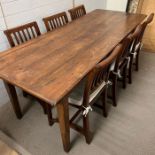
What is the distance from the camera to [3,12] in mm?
1754

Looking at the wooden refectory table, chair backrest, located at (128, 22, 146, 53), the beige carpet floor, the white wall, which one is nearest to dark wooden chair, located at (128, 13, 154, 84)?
chair backrest, located at (128, 22, 146, 53)

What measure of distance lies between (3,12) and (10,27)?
177mm

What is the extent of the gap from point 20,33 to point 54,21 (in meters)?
0.55

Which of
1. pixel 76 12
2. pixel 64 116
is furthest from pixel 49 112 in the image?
pixel 76 12

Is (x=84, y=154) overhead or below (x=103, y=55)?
below

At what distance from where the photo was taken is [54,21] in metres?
2.22

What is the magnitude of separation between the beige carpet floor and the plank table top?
78cm

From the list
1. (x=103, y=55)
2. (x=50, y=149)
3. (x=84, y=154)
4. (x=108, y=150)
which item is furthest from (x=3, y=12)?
(x=108, y=150)

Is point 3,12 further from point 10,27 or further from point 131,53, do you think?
point 131,53

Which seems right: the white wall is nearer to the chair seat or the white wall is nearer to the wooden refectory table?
the wooden refectory table

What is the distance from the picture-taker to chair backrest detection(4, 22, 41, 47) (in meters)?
1.75

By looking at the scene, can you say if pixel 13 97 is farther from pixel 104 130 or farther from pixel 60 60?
pixel 104 130

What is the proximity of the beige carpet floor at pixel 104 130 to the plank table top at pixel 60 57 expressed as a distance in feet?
2.55

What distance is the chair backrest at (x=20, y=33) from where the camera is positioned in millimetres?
1748
